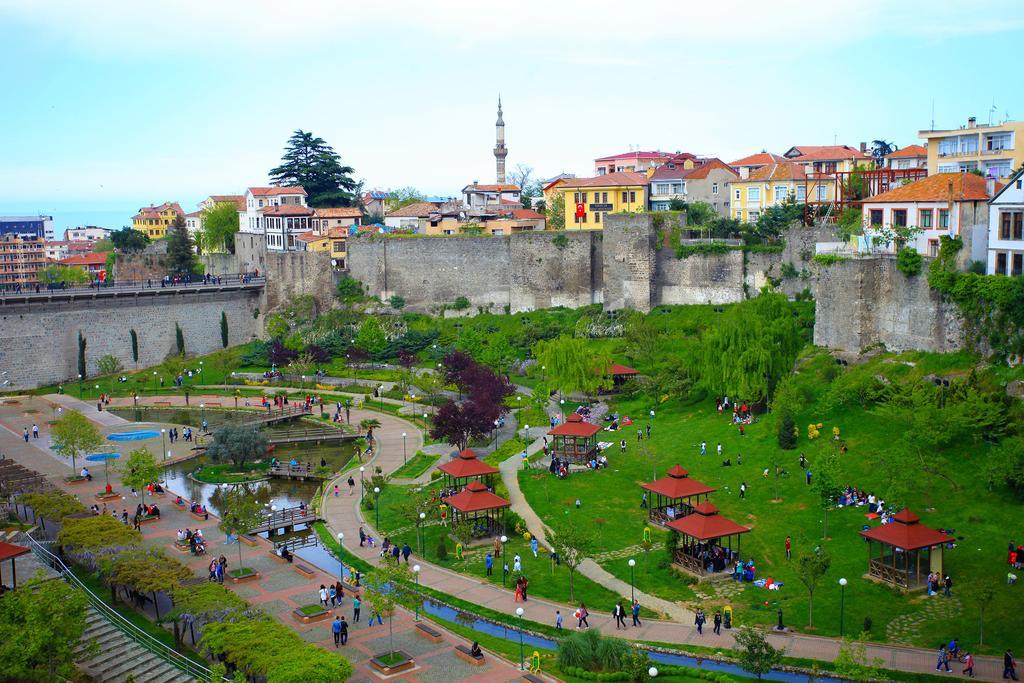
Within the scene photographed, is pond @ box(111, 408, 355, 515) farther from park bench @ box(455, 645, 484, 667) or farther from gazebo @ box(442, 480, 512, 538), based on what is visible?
park bench @ box(455, 645, 484, 667)

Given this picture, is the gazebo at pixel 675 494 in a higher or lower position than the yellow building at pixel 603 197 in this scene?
lower

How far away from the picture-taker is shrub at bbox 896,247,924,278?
43.8 m

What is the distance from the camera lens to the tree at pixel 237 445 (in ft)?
156

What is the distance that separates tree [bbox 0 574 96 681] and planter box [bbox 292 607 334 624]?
628 cm

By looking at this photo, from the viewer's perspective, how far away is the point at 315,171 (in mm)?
93250

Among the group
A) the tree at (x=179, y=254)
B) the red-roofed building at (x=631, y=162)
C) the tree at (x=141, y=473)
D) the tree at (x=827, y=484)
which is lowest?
Answer: the tree at (x=141, y=473)

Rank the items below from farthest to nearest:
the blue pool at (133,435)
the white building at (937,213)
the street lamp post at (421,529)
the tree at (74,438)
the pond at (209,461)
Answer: the blue pool at (133,435) < the tree at (74,438) < the white building at (937,213) < the pond at (209,461) < the street lamp post at (421,529)

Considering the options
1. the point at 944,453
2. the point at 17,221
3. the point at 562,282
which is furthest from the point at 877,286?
the point at 17,221

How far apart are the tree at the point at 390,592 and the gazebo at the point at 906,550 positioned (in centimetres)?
1354

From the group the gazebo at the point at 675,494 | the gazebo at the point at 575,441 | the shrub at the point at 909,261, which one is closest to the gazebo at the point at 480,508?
the gazebo at the point at 675,494

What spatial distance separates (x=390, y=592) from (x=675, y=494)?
11649 mm

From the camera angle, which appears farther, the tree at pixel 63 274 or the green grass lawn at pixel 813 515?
the tree at pixel 63 274

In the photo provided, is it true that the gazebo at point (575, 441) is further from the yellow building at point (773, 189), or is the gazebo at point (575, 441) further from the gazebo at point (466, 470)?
the yellow building at point (773, 189)

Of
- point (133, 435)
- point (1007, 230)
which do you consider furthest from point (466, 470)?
point (1007, 230)
